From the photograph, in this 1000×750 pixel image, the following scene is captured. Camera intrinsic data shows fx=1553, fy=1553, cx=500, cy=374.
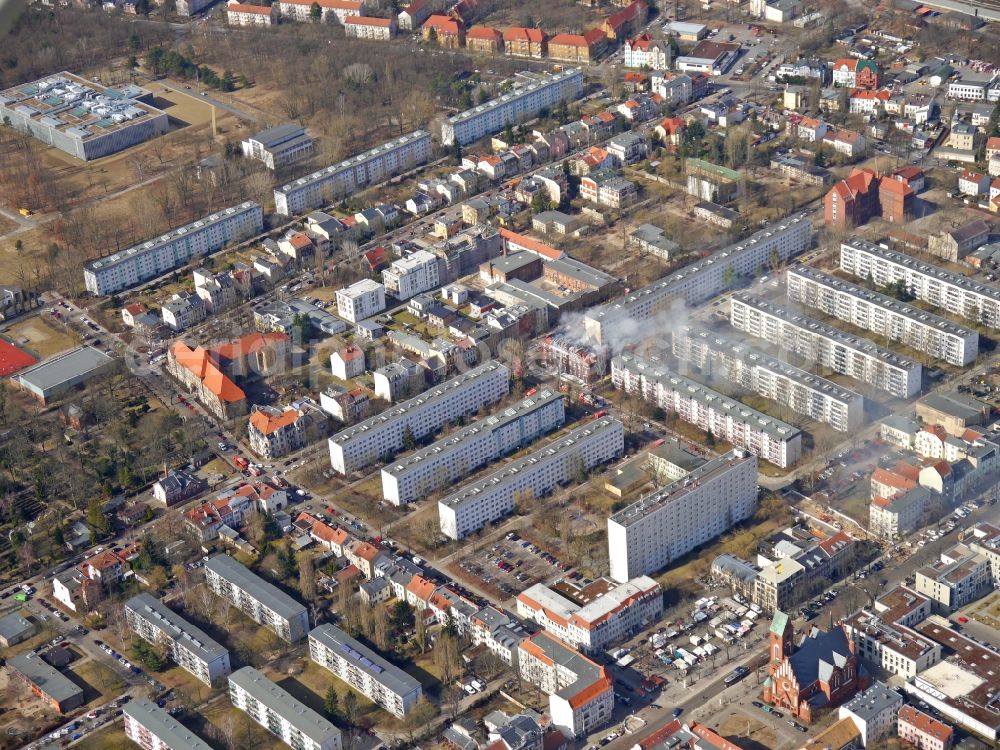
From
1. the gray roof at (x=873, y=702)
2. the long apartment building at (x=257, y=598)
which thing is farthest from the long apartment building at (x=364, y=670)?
the gray roof at (x=873, y=702)

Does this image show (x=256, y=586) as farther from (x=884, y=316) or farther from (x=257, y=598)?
(x=884, y=316)

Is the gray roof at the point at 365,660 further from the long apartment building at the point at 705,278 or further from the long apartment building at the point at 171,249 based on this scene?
the long apartment building at the point at 171,249

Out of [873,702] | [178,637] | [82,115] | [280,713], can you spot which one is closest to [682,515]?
[873,702]

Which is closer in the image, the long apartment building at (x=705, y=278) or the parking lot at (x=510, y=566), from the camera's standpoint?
the parking lot at (x=510, y=566)

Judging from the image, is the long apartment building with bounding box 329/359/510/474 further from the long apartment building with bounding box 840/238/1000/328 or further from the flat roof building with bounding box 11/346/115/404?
the long apartment building with bounding box 840/238/1000/328

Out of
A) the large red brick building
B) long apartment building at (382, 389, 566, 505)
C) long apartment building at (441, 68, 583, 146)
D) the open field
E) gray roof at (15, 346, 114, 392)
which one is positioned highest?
long apartment building at (441, 68, 583, 146)

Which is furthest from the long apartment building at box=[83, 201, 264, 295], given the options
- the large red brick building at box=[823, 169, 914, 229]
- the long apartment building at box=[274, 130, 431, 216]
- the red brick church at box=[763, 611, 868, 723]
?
the red brick church at box=[763, 611, 868, 723]
